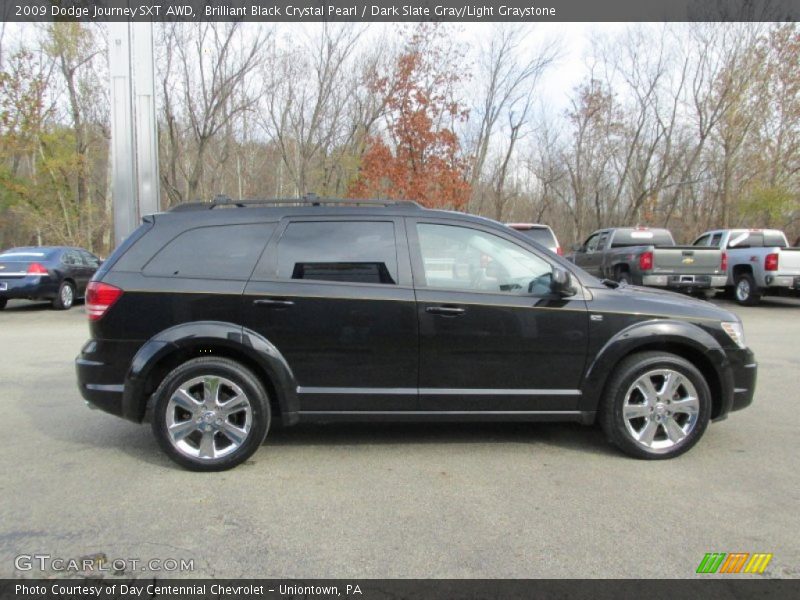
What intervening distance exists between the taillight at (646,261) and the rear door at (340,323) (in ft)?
33.4

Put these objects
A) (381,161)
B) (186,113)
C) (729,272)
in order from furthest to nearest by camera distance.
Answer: (186,113), (381,161), (729,272)

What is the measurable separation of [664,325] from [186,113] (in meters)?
25.4

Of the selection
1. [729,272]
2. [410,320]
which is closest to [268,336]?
[410,320]

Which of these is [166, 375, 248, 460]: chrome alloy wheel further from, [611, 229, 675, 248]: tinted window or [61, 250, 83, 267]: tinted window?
[611, 229, 675, 248]: tinted window

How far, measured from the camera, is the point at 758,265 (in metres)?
13.7

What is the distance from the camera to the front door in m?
4.02

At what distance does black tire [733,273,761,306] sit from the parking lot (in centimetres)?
1041

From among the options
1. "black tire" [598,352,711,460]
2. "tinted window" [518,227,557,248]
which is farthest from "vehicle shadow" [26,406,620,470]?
"tinted window" [518,227,557,248]

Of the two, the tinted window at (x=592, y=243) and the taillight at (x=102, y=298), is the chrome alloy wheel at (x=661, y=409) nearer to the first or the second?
the taillight at (x=102, y=298)

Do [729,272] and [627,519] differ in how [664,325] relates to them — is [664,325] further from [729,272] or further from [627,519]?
[729,272]

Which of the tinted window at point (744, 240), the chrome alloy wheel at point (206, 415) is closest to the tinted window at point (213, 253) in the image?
the chrome alloy wheel at point (206, 415)

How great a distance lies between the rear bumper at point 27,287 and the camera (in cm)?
1299

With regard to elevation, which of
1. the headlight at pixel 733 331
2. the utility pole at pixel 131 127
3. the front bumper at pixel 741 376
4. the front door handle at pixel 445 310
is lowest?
the front bumper at pixel 741 376

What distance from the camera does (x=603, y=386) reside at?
13.5 ft
